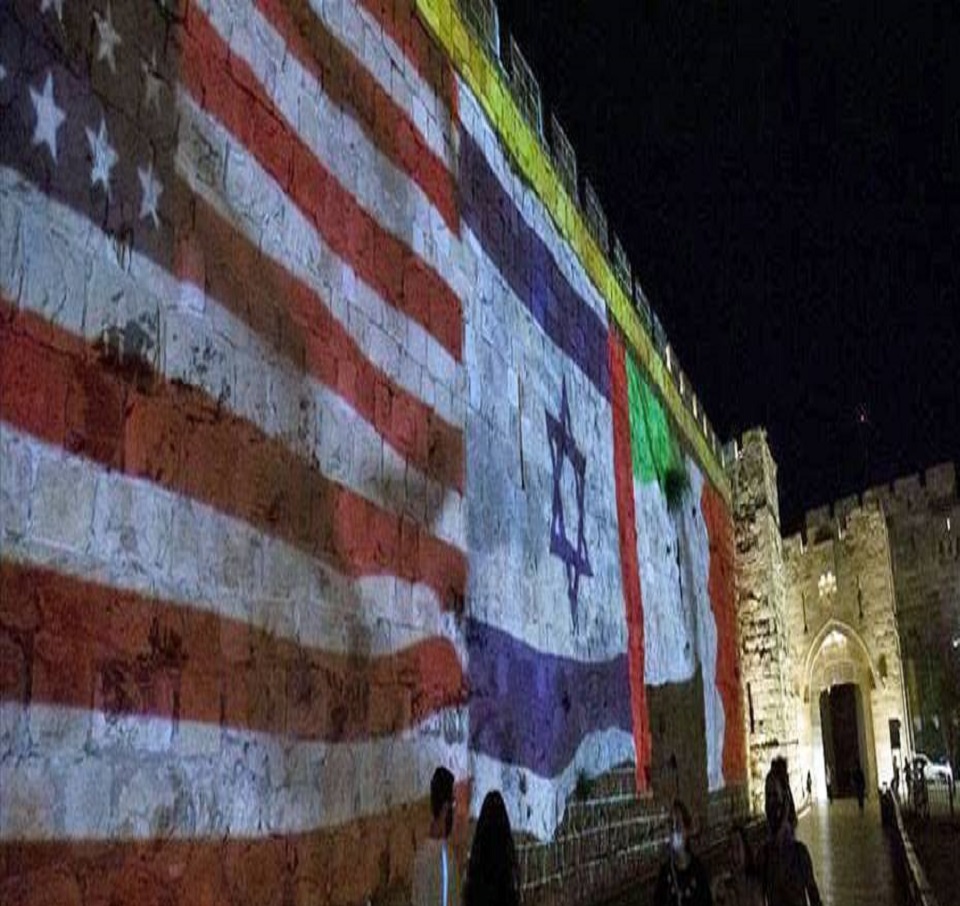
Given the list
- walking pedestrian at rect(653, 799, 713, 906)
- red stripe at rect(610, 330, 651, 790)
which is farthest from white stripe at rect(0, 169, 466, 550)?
red stripe at rect(610, 330, 651, 790)

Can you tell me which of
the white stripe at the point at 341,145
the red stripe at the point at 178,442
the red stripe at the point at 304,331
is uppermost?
the white stripe at the point at 341,145

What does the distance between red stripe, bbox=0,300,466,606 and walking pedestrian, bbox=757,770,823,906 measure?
220cm

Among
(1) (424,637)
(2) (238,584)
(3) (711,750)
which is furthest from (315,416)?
(3) (711,750)

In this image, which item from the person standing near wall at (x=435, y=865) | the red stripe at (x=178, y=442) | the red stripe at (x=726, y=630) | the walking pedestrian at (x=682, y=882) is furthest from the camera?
the red stripe at (x=726, y=630)

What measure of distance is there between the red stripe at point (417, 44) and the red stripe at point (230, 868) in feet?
12.7

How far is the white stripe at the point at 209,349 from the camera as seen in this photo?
2.95m

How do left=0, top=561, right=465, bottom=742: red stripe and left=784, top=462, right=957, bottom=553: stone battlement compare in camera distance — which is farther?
left=784, top=462, right=957, bottom=553: stone battlement

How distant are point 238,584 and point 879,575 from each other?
3138 centimetres

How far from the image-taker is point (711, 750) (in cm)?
1334

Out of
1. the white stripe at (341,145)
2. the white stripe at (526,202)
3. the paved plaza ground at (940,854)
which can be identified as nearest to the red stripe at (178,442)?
the white stripe at (341,145)

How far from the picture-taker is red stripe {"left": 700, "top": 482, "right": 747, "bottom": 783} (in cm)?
1499

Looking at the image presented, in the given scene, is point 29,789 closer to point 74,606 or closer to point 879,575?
point 74,606

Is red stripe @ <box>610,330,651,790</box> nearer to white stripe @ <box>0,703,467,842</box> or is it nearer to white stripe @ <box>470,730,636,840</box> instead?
white stripe @ <box>470,730,636,840</box>

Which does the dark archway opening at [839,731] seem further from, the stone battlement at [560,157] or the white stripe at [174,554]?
the white stripe at [174,554]
